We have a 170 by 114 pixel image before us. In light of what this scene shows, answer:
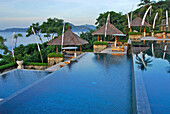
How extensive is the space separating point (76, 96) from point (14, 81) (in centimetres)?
635

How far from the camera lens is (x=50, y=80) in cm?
731

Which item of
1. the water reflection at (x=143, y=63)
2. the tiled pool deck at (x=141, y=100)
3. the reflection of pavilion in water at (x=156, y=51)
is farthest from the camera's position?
the reflection of pavilion in water at (x=156, y=51)

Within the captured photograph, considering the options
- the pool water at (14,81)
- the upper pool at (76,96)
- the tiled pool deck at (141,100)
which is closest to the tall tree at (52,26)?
the pool water at (14,81)

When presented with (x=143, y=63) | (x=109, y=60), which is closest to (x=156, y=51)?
(x=109, y=60)

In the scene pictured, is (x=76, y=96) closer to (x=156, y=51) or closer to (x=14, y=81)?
(x=14, y=81)

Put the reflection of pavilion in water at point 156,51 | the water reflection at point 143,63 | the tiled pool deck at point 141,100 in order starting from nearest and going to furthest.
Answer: the tiled pool deck at point 141,100 < the water reflection at point 143,63 < the reflection of pavilion in water at point 156,51

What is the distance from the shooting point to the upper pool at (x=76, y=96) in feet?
15.1

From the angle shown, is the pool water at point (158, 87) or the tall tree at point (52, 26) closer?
the pool water at point (158, 87)

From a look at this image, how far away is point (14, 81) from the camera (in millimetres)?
9922

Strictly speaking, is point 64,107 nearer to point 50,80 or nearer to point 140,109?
point 140,109

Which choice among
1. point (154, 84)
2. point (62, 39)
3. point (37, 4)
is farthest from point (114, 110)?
point (37, 4)

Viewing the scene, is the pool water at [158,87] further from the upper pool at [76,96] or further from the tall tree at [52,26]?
the tall tree at [52,26]

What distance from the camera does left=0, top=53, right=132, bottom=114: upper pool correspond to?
4605 millimetres

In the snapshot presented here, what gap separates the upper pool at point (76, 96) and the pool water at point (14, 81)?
8.22ft
